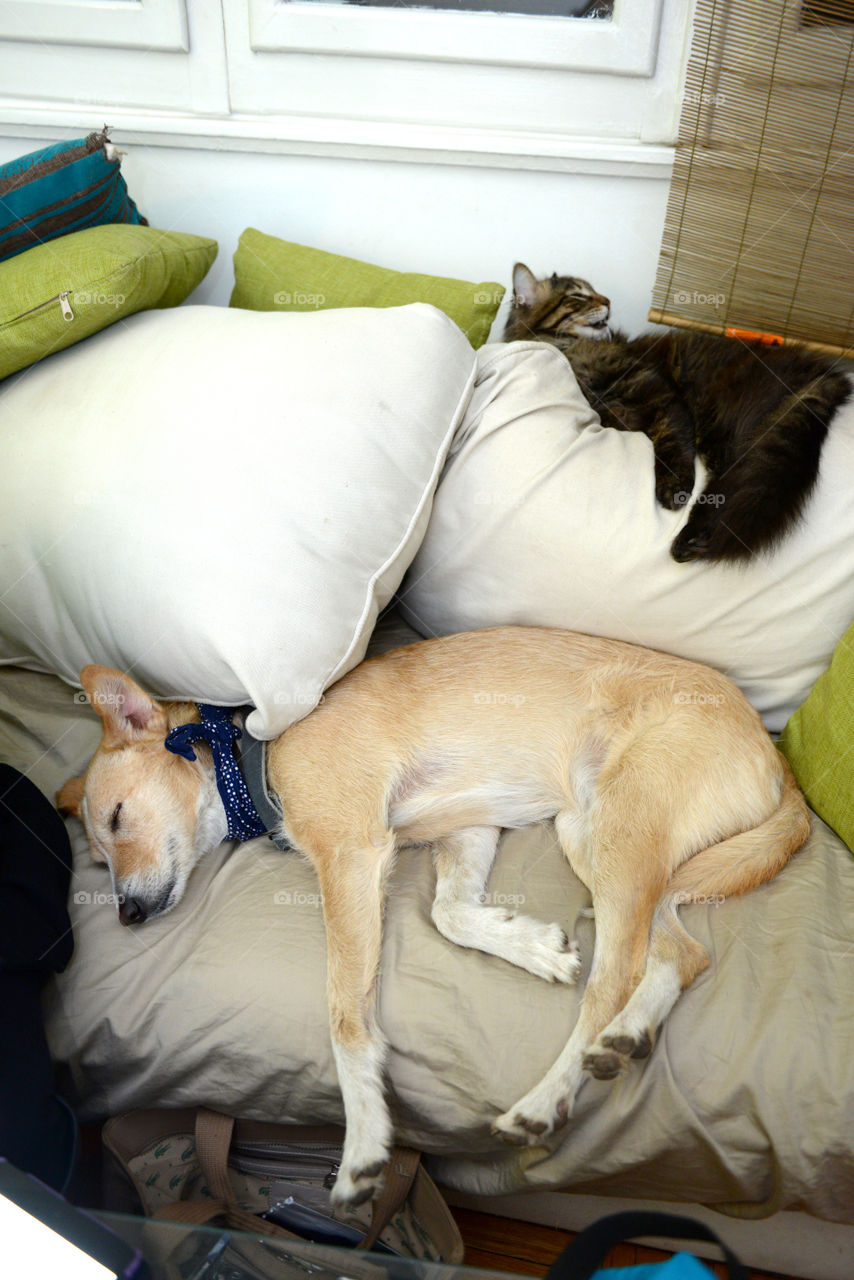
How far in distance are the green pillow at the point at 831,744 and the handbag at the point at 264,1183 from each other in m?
0.89

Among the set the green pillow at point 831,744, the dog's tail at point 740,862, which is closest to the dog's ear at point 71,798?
the dog's tail at point 740,862

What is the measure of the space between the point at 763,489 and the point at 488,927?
926mm

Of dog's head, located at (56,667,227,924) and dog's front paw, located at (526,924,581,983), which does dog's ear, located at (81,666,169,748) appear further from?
dog's front paw, located at (526,924,581,983)

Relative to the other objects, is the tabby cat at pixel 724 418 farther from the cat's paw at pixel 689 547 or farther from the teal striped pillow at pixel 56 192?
the teal striped pillow at pixel 56 192

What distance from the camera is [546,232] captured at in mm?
2381

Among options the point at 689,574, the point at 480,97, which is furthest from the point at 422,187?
the point at 689,574

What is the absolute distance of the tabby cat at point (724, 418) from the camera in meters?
1.62

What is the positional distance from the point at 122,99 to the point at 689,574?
2009 millimetres

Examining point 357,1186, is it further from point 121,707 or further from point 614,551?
point 614,551

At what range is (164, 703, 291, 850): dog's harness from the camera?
158 centimetres

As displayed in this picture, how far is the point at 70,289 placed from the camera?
5.63 feet

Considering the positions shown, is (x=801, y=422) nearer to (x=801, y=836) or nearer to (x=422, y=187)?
(x=801, y=836)

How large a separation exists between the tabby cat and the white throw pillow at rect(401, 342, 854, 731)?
0.03 m

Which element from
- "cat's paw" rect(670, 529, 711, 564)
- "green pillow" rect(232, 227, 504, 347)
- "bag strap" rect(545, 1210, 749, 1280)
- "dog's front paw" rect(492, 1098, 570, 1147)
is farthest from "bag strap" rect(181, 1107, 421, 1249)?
"green pillow" rect(232, 227, 504, 347)
